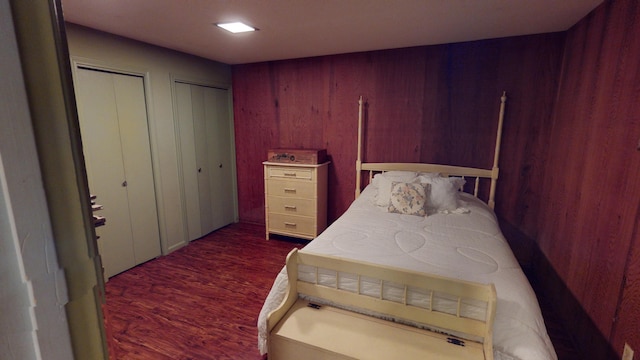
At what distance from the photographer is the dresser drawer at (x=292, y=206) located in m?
3.36

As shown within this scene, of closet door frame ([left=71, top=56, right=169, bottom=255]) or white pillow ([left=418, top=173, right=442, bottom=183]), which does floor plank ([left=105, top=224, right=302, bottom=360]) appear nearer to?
closet door frame ([left=71, top=56, right=169, bottom=255])

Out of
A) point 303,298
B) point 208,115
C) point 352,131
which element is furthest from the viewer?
point 208,115

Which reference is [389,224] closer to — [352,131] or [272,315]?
[272,315]

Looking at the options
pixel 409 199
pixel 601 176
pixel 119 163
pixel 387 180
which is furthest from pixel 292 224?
pixel 601 176

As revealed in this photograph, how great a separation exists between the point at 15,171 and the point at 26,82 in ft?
0.26

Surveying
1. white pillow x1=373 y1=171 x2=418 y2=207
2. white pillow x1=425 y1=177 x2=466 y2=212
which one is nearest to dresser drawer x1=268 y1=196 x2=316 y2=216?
white pillow x1=373 y1=171 x2=418 y2=207

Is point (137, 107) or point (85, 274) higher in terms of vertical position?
point (137, 107)

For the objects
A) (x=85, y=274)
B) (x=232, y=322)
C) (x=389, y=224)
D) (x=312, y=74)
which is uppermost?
(x=312, y=74)

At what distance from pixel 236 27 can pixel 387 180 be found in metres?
1.82

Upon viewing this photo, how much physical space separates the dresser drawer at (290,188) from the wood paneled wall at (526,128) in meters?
0.39

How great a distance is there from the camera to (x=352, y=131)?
3395 millimetres

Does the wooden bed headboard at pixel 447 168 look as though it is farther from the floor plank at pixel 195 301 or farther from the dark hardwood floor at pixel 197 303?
the floor plank at pixel 195 301

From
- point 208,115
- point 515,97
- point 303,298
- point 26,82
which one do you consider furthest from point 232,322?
point 515,97

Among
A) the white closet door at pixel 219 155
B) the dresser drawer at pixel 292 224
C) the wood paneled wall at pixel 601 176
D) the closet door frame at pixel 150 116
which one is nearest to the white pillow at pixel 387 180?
the dresser drawer at pixel 292 224
